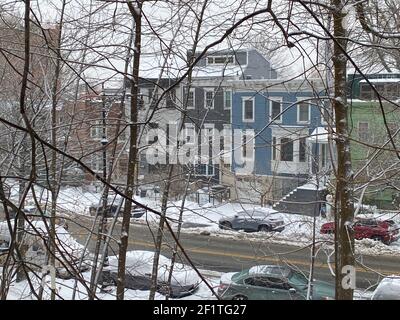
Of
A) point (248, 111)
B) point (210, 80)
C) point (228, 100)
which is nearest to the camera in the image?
point (210, 80)

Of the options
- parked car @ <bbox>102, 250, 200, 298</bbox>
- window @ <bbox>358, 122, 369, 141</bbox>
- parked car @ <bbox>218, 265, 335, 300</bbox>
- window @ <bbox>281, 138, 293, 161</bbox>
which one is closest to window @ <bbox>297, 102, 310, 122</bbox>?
window @ <bbox>281, 138, 293, 161</bbox>

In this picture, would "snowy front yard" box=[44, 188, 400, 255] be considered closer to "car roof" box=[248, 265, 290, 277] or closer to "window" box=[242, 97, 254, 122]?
"car roof" box=[248, 265, 290, 277]

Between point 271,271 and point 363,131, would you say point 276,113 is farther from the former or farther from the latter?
point 271,271

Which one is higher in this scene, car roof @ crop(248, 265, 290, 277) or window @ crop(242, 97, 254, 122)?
window @ crop(242, 97, 254, 122)

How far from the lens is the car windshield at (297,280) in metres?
7.46

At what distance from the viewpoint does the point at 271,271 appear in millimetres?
7828

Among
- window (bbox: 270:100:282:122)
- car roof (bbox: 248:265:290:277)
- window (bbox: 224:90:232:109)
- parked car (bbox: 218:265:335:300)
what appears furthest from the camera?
window (bbox: 224:90:232:109)

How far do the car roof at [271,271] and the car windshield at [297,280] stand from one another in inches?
4.0

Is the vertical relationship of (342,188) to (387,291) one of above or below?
above

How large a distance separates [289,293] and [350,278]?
3627 millimetres

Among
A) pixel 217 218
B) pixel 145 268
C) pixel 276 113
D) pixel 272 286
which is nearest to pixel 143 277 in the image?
pixel 145 268

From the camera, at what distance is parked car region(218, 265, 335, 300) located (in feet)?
23.0

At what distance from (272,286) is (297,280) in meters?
0.51
